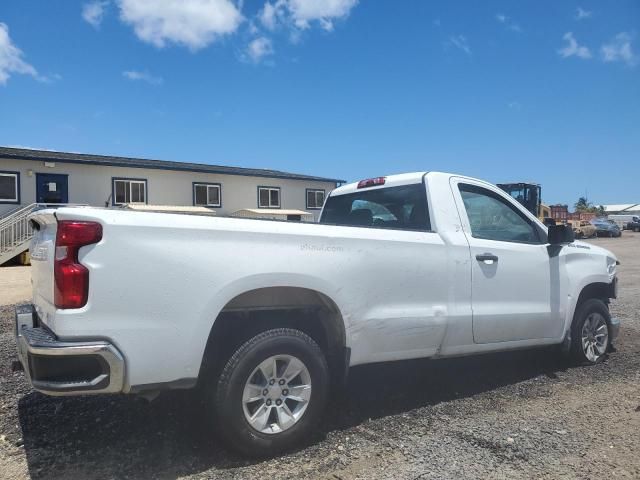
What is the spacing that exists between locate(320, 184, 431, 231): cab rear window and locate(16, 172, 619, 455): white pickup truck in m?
0.02

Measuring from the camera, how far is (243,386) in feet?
10.1

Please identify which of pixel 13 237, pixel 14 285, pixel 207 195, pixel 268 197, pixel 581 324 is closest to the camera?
pixel 581 324

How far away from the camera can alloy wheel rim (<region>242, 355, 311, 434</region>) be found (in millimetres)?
3142

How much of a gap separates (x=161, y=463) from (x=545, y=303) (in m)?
3.60

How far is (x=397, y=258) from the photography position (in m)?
3.72

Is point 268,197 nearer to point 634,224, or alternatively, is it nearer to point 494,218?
point 494,218

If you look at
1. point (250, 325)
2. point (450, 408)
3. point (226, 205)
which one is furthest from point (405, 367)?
point (226, 205)

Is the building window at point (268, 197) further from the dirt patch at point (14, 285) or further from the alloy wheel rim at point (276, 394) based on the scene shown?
the alloy wheel rim at point (276, 394)

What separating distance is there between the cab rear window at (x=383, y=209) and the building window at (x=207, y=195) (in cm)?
1869

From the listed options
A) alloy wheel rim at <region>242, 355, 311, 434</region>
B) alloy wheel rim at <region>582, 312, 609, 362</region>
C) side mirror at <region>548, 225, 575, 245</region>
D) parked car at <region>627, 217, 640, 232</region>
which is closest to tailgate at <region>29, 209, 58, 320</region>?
alloy wheel rim at <region>242, 355, 311, 434</region>

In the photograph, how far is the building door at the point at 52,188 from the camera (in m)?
18.9

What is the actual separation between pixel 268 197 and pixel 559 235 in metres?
21.8

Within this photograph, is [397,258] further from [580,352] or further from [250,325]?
[580,352]

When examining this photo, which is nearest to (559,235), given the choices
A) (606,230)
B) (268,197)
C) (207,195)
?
(207,195)
